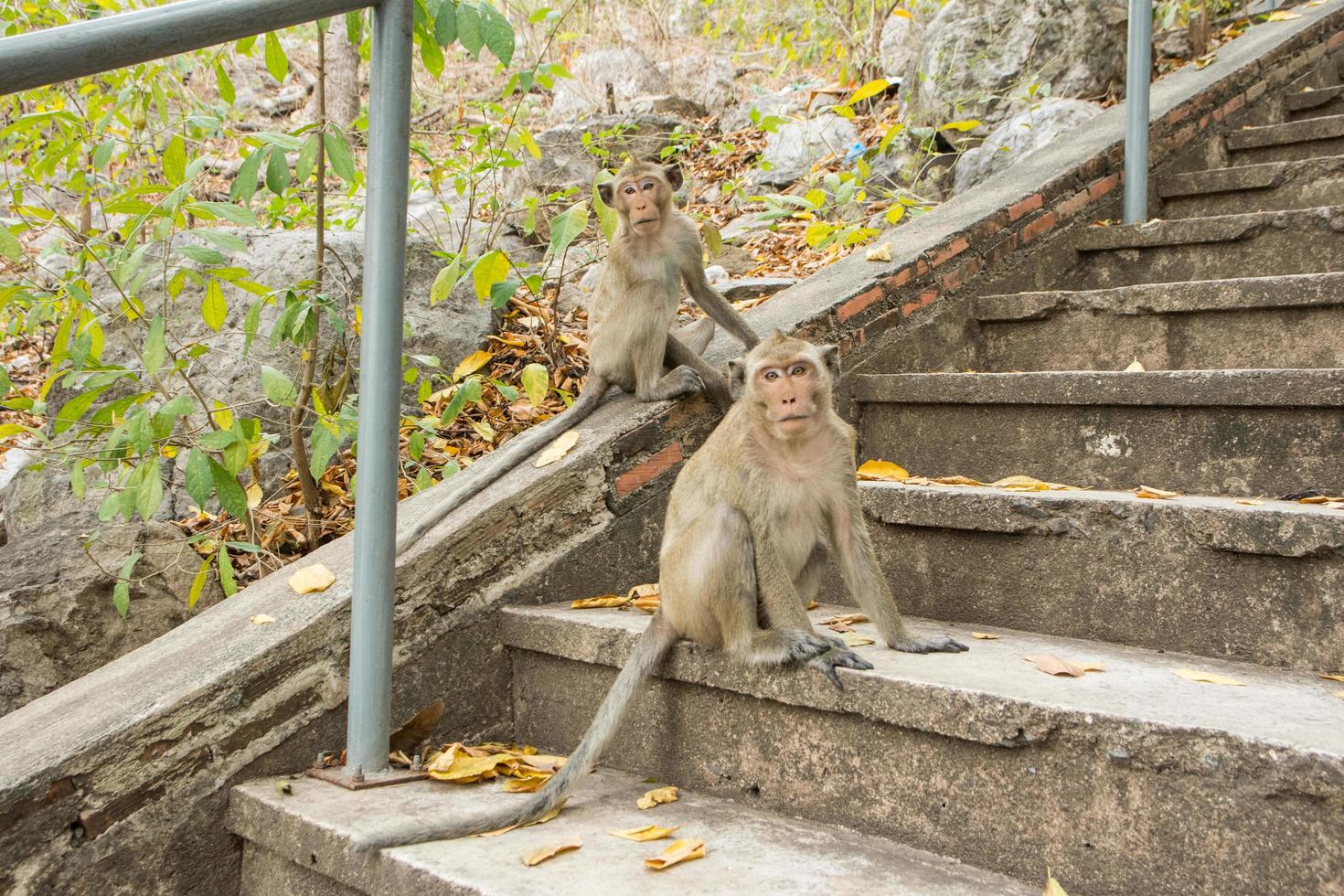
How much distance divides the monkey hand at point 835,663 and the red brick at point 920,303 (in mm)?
1847

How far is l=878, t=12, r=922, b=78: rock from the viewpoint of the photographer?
26.6ft

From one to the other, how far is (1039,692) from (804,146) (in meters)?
6.42

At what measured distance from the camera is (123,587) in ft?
11.9

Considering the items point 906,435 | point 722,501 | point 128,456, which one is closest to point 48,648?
point 128,456

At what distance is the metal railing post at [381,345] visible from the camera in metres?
2.35

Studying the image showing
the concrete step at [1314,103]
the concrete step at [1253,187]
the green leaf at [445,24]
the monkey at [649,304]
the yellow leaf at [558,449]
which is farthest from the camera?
the concrete step at [1314,103]

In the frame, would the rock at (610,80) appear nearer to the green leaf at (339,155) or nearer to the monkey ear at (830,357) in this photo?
the green leaf at (339,155)

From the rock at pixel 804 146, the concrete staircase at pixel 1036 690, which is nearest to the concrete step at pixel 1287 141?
the concrete staircase at pixel 1036 690

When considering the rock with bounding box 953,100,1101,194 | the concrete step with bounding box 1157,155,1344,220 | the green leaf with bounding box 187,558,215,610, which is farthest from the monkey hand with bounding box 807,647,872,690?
the rock with bounding box 953,100,1101,194

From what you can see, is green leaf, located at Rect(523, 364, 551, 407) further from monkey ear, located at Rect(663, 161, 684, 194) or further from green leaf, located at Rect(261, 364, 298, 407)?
green leaf, located at Rect(261, 364, 298, 407)

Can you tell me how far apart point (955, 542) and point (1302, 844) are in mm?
1246

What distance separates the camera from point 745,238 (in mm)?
7043

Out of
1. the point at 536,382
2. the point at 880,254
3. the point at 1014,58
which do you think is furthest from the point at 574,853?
the point at 1014,58

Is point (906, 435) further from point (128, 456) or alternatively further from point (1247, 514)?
point (128, 456)
